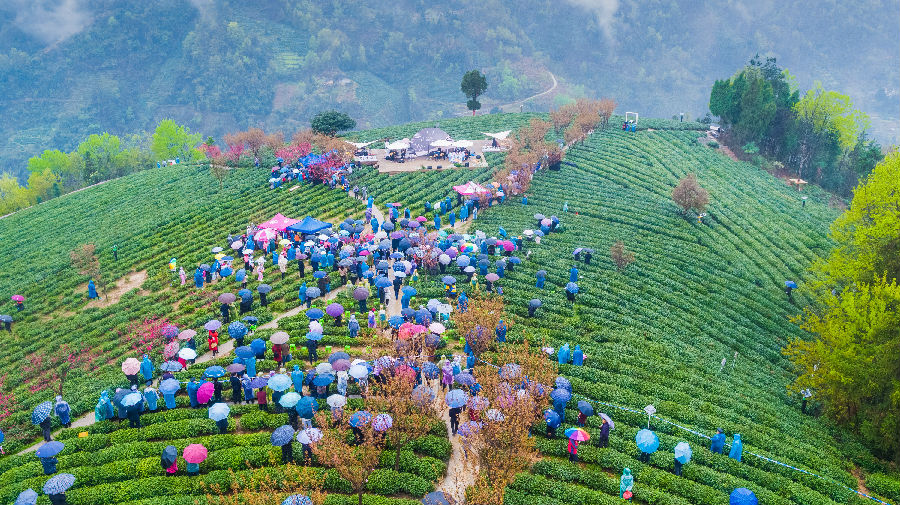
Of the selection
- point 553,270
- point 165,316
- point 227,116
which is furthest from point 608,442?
point 227,116

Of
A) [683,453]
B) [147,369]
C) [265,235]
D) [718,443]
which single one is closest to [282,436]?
[147,369]

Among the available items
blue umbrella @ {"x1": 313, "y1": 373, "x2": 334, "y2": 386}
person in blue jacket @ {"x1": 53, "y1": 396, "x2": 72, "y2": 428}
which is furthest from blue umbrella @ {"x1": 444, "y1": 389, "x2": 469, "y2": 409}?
person in blue jacket @ {"x1": 53, "y1": 396, "x2": 72, "y2": 428}

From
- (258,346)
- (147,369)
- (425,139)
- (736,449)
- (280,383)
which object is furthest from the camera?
(425,139)

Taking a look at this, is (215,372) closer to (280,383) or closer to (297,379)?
(280,383)

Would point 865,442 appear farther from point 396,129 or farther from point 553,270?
point 396,129

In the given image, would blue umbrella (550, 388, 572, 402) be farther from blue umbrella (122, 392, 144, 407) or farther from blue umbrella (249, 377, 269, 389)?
blue umbrella (122, 392, 144, 407)

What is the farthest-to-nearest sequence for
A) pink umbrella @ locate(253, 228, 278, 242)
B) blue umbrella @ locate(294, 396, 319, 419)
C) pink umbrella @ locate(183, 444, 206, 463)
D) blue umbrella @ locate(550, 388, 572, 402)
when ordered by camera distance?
pink umbrella @ locate(253, 228, 278, 242) → blue umbrella @ locate(550, 388, 572, 402) → blue umbrella @ locate(294, 396, 319, 419) → pink umbrella @ locate(183, 444, 206, 463)
